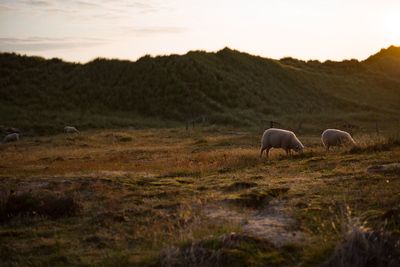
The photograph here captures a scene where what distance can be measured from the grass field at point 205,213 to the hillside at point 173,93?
33.3 metres

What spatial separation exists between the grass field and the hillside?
109 ft

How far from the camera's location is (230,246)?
8.00 metres

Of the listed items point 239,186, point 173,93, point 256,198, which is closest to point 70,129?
point 173,93

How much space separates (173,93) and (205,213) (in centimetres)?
5165

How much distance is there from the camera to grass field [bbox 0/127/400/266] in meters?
7.96

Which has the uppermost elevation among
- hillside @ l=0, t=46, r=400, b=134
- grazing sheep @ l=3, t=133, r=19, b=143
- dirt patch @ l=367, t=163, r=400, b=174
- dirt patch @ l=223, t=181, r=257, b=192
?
hillside @ l=0, t=46, r=400, b=134

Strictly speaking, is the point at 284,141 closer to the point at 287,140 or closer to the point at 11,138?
the point at 287,140

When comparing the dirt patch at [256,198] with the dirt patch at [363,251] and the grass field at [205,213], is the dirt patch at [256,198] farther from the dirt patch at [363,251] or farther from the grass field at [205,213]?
the dirt patch at [363,251]

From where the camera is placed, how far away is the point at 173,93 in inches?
2415

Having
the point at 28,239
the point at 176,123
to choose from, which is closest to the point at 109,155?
the point at 28,239

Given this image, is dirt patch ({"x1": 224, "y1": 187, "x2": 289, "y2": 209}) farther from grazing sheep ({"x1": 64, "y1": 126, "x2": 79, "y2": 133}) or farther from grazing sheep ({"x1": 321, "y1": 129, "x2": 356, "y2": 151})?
grazing sheep ({"x1": 64, "y1": 126, "x2": 79, "y2": 133})

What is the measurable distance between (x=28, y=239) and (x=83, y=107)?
164 feet

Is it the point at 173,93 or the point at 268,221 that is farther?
the point at 173,93

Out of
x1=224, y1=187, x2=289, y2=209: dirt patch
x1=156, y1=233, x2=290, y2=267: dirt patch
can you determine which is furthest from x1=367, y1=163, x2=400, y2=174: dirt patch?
x1=156, y1=233, x2=290, y2=267: dirt patch
